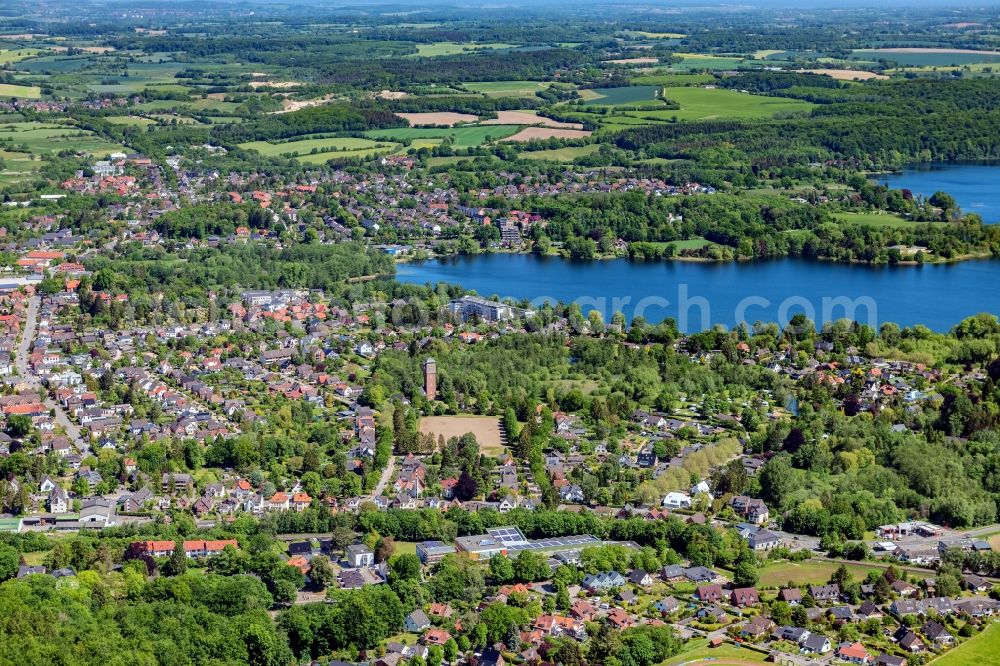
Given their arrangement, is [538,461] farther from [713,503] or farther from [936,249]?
[936,249]

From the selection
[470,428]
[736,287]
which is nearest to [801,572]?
[470,428]

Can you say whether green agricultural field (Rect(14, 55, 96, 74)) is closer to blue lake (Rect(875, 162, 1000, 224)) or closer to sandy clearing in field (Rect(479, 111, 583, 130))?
sandy clearing in field (Rect(479, 111, 583, 130))

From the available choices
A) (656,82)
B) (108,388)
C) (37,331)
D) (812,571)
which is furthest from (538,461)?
(656,82)

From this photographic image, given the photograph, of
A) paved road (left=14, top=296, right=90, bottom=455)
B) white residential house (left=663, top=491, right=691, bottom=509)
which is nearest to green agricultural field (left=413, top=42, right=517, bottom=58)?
paved road (left=14, top=296, right=90, bottom=455)

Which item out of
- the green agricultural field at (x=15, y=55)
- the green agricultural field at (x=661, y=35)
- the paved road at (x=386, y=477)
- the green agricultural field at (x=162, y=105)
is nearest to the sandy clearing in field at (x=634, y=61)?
the green agricultural field at (x=661, y=35)

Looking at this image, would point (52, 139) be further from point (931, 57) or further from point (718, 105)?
point (931, 57)
